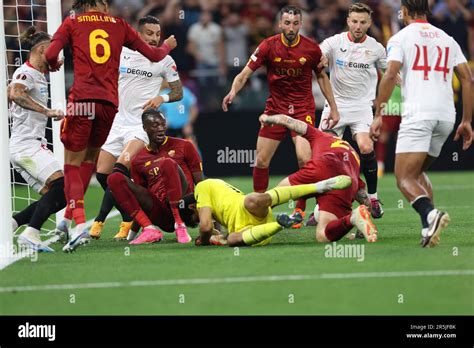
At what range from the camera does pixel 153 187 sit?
10266 mm

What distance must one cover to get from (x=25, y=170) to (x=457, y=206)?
19.1 feet

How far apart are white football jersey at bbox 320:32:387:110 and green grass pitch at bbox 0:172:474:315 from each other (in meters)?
2.67

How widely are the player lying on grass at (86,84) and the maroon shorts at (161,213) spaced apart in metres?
0.94

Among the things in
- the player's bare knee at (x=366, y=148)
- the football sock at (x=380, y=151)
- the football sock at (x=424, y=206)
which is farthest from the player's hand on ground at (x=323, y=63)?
the football sock at (x=380, y=151)

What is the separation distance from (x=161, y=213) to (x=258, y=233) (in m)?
1.39

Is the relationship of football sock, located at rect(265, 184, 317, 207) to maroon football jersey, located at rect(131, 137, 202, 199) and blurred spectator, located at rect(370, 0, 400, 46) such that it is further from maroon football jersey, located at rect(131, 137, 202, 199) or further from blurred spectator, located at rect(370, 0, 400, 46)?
blurred spectator, located at rect(370, 0, 400, 46)

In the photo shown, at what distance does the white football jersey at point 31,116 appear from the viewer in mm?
9945

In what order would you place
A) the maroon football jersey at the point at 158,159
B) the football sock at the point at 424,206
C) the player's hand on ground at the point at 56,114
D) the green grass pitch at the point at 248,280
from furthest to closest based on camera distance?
1. the maroon football jersey at the point at 158,159
2. the player's hand on ground at the point at 56,114
3. the football sock at the point at 424,206
4. the green grass pitch at the point at 248,280

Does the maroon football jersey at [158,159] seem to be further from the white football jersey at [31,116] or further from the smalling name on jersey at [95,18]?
the smalling name on jersey at [95,18]

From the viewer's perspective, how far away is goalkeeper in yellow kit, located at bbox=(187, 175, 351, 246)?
9141 millimetres

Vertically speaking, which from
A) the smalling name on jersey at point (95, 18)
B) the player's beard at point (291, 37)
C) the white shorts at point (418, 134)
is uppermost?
the smalling name on jersey at point (95, 18)

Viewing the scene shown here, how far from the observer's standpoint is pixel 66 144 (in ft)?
30.5

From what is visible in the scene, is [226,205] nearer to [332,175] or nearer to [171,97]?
[332,175]
